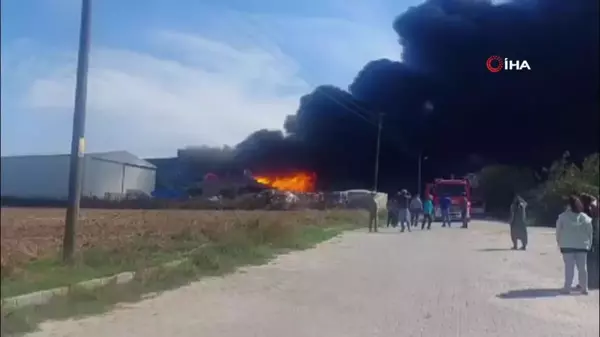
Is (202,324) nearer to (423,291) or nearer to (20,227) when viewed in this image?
(20,227)

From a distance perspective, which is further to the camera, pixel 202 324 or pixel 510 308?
pixel 510 308

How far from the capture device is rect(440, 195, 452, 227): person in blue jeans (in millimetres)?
10664

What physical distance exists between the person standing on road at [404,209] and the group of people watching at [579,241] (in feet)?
6.70

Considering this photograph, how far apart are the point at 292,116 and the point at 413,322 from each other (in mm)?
2138

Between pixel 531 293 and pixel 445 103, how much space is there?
2.24 m

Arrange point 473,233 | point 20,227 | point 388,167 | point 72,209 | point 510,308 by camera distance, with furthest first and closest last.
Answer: point 473,233 < point 388,167 < point 510,308 < point 72,209 < point 20,227

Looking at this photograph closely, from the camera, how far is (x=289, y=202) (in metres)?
9.79

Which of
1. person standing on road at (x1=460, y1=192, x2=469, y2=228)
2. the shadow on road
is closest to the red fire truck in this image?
person standing on road at (x1=460, y1=192, x2=469, y2=228)

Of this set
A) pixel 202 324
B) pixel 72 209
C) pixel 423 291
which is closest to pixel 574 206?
pixel 423 291

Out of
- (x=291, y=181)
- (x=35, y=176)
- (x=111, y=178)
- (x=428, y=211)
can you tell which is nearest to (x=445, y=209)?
(x=428, y=211)

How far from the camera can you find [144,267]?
30.5 ft

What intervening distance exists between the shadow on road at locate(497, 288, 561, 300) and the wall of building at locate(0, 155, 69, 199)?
489 centimetres

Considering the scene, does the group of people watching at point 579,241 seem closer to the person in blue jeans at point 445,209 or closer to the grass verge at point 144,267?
the person in blue jeans at point 445,209

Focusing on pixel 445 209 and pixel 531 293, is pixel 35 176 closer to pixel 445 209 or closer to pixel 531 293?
pixel 531 293
